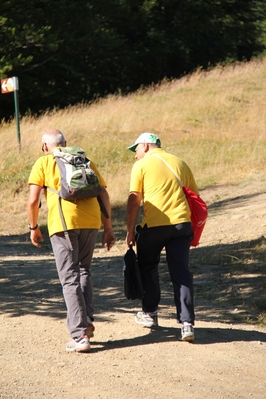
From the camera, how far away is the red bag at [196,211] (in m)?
6.32

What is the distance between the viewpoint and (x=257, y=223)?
464 inches

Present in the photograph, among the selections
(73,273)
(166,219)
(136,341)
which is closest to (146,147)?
(166,219)

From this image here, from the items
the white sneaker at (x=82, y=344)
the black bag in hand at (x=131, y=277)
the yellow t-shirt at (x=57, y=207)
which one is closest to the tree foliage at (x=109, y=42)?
the black bag in hand at (x=131, y=277)

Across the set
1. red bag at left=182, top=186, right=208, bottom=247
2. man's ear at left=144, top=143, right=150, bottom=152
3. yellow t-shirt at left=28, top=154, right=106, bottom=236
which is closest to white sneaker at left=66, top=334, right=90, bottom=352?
yellow t-shirt at left=28, top=154, right=106, bottom=236

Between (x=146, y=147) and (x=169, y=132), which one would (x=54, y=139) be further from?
(x=169, y=132)

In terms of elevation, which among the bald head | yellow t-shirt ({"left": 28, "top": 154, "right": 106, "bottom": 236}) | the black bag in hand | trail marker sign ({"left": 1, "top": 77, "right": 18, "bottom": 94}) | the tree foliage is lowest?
the tree foliage

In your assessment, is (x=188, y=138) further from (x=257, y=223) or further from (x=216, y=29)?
(x=216, y=29)

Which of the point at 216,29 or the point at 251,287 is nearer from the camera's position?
the point at 251,287

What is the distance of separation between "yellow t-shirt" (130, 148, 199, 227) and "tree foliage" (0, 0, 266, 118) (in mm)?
25383

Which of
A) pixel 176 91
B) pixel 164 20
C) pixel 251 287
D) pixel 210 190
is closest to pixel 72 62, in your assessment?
pixel 164 20

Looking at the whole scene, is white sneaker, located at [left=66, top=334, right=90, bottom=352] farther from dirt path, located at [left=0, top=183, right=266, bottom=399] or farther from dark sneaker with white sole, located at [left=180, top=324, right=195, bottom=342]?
dark sneaker with white sole, located at [left=180, top=324, right=195, bottom=342]

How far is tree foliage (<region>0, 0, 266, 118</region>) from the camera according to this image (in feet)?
105

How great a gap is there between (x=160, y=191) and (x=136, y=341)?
125 centimetres

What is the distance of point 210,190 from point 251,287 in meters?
6.49
